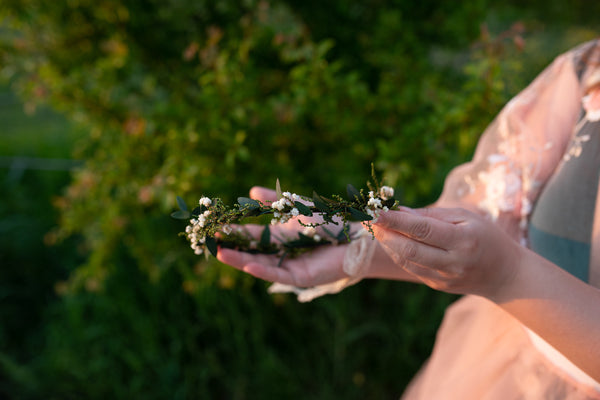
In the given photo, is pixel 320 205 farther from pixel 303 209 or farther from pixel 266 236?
pixel 266 236

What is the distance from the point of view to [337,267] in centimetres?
102

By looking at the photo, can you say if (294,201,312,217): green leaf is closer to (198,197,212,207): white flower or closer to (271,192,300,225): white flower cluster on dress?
(271,192,300,225): white flower cluster on dress

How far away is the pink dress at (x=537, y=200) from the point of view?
0.91 meters

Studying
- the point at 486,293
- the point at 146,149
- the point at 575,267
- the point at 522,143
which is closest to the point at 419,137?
the point at 522,143

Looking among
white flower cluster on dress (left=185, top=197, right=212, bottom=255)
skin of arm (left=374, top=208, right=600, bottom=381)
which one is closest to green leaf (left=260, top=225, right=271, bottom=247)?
white flower cluster on dress (left=185, top=197, right=212, bottom=255)

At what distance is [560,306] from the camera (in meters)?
0.73

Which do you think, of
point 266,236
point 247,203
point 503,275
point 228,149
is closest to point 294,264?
point 266,236

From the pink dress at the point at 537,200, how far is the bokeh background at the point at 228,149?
308 millimetres

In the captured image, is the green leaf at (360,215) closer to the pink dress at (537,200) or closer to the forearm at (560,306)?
the forearm at (560,306)

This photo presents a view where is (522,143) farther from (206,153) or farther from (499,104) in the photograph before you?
(206,153)

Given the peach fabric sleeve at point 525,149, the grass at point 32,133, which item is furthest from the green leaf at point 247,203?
the grass at point 32,133

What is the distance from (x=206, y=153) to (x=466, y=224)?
1092 millimetres

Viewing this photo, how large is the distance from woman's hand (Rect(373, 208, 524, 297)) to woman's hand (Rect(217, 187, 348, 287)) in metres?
0.32

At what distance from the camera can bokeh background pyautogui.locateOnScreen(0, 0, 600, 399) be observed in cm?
151
